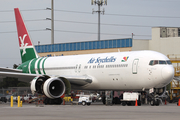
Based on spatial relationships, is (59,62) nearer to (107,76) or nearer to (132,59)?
(107,76)

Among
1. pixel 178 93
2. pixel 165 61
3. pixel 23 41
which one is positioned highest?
pixel 23 41

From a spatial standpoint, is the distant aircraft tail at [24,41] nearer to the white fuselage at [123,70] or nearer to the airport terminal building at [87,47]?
the white fuselage at [123,70]

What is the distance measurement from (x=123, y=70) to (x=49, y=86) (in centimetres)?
584

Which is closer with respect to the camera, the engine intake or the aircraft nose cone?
the aircraft nose cone

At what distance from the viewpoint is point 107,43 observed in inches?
1976

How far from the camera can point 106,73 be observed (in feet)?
90.8

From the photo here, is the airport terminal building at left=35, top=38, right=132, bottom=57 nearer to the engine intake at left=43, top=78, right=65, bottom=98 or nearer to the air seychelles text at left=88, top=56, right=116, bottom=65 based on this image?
the air seychelles text at left=88, top=56, right=116, bottom=65

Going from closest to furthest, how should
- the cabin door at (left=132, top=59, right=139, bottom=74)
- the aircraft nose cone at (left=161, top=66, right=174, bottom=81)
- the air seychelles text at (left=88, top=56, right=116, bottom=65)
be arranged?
the aircraft nose cone at (left=161, top=66, right=174, bottom=81)
the cabin door at (left=132, top=59, right=139, bottom=74)
the air seychelles text at (left=88, top=56, right=116, bottom=65)

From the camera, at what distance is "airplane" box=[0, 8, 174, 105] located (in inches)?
992

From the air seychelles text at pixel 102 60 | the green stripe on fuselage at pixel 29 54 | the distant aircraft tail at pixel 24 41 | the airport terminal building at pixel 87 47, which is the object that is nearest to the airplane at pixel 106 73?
the air seychelles text at pixel 102 60

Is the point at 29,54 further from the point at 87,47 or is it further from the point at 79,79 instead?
the point at 87,47

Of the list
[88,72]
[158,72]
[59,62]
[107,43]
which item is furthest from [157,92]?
[107,43]

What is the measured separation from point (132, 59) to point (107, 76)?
263cm
